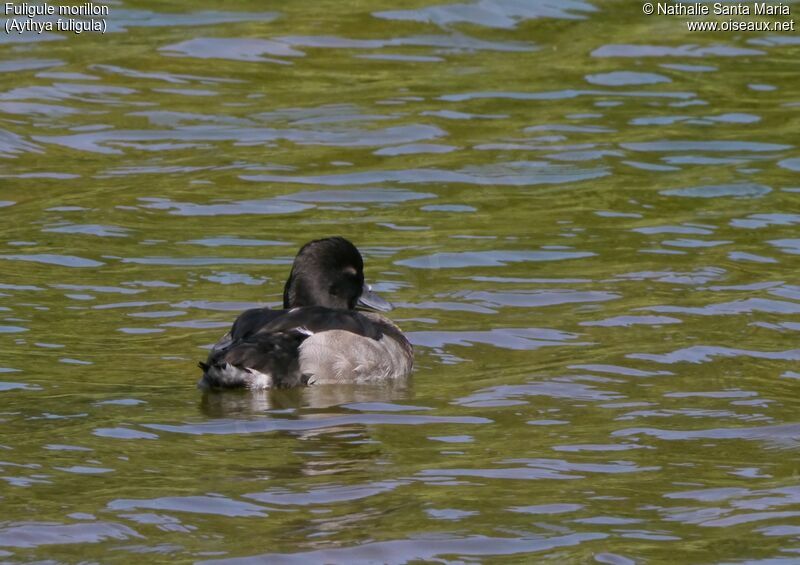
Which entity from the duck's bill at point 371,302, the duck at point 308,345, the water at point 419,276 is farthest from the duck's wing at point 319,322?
the duck's bill at point 371,302

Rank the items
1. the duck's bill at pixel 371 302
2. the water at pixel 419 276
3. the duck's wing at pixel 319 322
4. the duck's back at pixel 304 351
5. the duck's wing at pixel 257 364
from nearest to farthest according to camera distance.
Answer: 1. the water at pixel 419 276
2. the duck's wing at pixel 257 364
3. the duck's back at pixel 304 351
4. the duck's wing at pixel 319 322
5. the duck's bill at pixel 371 302

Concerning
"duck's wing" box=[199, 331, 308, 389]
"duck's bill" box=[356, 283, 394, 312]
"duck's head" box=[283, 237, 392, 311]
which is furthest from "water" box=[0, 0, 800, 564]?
"duck's head" box=[283, 237, 392, 311]

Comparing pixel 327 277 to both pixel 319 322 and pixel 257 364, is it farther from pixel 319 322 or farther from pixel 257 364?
pixel 257 364

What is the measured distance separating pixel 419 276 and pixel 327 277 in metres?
1.60

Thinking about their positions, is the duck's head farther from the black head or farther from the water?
the water

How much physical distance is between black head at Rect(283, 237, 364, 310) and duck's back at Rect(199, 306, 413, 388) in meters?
0.46

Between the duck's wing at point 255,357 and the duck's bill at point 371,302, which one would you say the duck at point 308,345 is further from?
the duck's bill at point 371,302

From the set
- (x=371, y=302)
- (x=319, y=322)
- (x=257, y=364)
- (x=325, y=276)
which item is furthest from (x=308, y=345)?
(x=371, y=302)

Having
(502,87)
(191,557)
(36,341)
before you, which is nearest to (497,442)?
(191,557)

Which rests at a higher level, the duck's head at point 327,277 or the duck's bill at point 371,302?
the duck's head at point 327,277

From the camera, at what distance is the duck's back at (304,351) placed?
29.2 ft

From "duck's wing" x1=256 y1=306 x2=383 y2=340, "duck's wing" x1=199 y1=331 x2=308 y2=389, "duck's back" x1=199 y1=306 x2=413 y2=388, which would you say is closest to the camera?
"duck's wing" x1=199 y1=331 x2=308 y2=389

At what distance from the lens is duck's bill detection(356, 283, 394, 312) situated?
34.1ft

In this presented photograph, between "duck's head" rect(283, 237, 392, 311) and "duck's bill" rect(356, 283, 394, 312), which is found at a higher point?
"duck's head" rect(283, 237, 392, 311)
